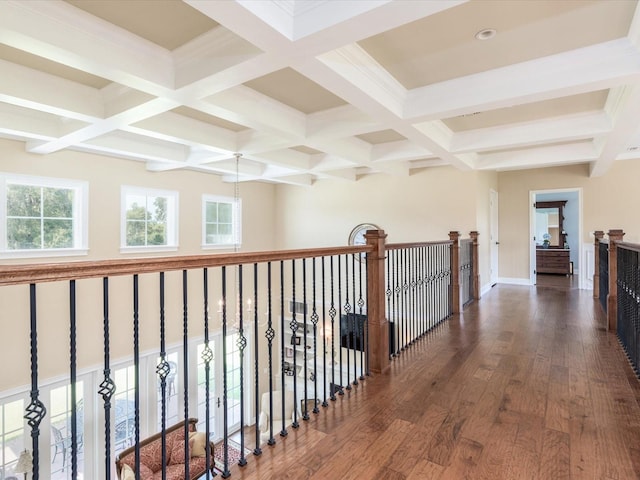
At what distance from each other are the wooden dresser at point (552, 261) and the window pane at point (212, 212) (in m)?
7.81

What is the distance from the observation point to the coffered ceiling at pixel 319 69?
1974 millimetres

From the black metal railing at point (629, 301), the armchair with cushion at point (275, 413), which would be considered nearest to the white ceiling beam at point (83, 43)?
the black metal railing at point (629, 301)

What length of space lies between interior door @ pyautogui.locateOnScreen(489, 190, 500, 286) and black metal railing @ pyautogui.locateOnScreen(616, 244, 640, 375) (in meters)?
3.44

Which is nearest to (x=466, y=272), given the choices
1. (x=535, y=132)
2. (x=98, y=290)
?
(x=535, y=132)

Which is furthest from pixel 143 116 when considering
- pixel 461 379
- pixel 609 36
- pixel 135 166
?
pixel 609 36

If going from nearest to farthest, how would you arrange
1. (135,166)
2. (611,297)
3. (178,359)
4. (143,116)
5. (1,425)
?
1. (143,116)
2. (611,297)
3. (1,425)
4. (135,166)
5. (178,359)

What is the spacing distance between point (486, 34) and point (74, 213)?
5.58m

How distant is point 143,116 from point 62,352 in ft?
12.4

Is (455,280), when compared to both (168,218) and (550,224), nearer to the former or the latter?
(168,218)

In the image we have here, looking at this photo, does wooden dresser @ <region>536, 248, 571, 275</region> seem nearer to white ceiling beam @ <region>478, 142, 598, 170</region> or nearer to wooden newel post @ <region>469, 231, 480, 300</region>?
white ceiling beam @ <region>478, 142, 598, 170</region>

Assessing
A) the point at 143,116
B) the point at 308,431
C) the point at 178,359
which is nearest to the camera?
the point at 308,431

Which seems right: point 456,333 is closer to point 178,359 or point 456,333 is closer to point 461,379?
point 461,379

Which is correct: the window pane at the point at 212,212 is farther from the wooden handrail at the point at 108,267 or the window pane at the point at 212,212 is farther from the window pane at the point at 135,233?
the wooden handrail at the point at 108,267

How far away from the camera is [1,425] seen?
448cm
